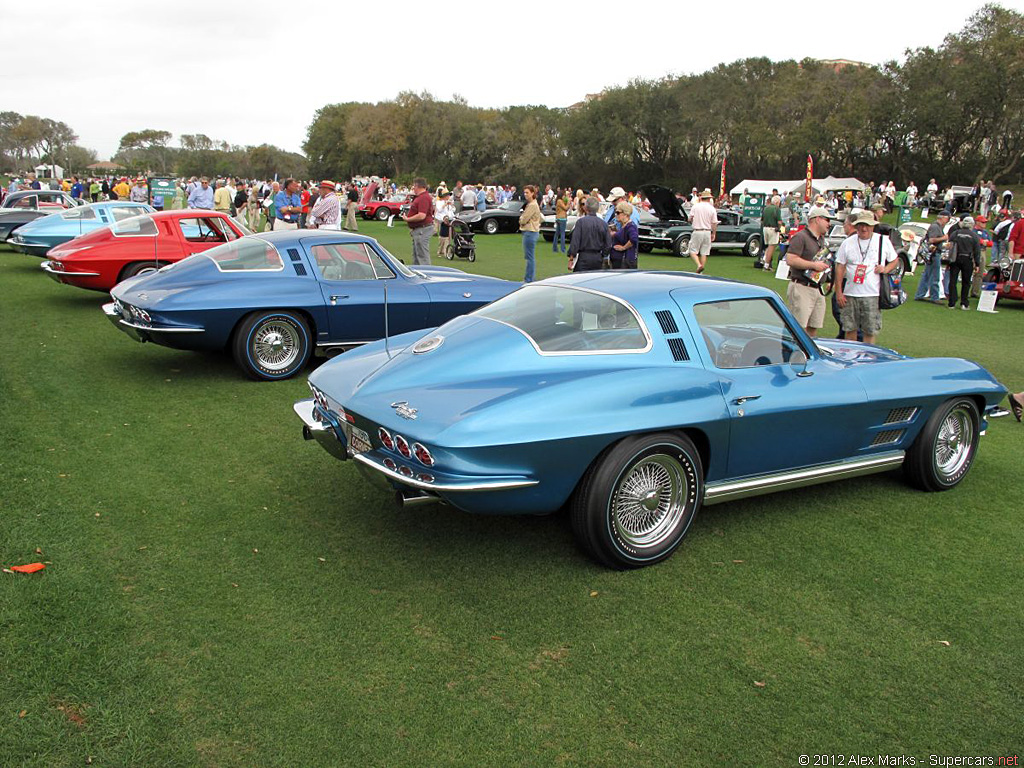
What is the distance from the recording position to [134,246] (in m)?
11.6

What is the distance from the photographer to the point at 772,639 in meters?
3.69

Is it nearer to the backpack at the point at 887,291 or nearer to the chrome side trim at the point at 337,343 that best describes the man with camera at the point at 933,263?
the backpack at the point at 887,291

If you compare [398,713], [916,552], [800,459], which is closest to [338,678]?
[398,713]

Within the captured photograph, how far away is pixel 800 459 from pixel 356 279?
16.6 ft

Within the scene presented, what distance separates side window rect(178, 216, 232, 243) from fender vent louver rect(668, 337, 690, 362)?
30.7ft

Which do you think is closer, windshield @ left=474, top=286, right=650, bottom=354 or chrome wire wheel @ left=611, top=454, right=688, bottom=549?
chrome wire wheel @ left=611, top=454, right=688, bottom=549

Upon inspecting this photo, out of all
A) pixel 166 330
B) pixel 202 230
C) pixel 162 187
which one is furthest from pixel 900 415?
pixel 162 187

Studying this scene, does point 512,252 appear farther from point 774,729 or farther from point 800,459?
point 774,729

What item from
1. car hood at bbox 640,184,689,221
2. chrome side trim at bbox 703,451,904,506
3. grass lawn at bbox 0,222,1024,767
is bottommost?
grass lawn at bbox 0,222,1024,767

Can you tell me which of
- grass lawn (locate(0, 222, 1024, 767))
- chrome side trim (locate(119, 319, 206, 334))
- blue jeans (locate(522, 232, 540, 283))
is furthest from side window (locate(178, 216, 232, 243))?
grass lawn (locate(0, 222, 1024, 767))

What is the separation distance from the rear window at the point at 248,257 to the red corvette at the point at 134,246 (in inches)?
139

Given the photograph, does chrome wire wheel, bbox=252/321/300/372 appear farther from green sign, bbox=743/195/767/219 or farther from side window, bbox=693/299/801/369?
green sign, bbox=743/195/767/219

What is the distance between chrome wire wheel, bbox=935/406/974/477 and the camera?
5.65 m

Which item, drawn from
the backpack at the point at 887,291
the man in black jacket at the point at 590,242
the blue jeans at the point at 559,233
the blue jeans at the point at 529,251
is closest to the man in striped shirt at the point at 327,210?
the blue jeans at the point at 529,251
